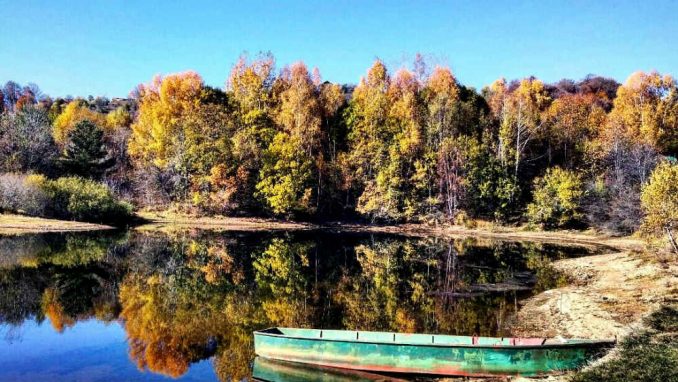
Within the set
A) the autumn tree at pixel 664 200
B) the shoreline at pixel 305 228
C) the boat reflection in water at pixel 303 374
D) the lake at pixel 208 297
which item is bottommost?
the boat reflection in water at pixel 303 374

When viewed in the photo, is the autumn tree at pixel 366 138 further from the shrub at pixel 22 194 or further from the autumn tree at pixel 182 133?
the shrub at pixel 22 194

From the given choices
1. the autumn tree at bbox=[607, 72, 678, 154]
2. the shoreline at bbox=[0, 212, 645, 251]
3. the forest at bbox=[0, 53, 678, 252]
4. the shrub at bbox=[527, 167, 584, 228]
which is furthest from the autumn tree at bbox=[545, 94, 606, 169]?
the shoreline at bbox=[0, 212, 645, 251]

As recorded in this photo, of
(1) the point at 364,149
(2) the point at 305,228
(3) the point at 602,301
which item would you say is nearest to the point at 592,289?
(3) the point at 602,301

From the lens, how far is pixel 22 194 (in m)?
55.7

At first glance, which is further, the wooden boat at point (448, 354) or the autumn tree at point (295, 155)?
the autumn tree at point (295, 155)

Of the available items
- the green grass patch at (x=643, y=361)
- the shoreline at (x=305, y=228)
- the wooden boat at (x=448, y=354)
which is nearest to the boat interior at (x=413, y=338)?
the wooden boat at (x=448, y=354)

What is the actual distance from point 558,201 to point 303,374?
5741 centimetres

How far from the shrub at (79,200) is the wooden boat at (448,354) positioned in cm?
5104

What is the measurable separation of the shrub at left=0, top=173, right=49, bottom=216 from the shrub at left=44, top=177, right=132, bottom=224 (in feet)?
3.57

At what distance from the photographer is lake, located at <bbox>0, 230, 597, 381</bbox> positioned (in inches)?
693

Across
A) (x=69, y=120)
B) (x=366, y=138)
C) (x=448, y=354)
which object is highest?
(x=69, y=120)

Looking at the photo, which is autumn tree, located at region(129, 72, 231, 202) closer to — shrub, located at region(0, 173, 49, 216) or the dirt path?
shrub, located at region(0, 173, 49, 216)

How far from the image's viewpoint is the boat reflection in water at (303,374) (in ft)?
50.2

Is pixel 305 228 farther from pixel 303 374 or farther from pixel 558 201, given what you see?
pixel 303 374
